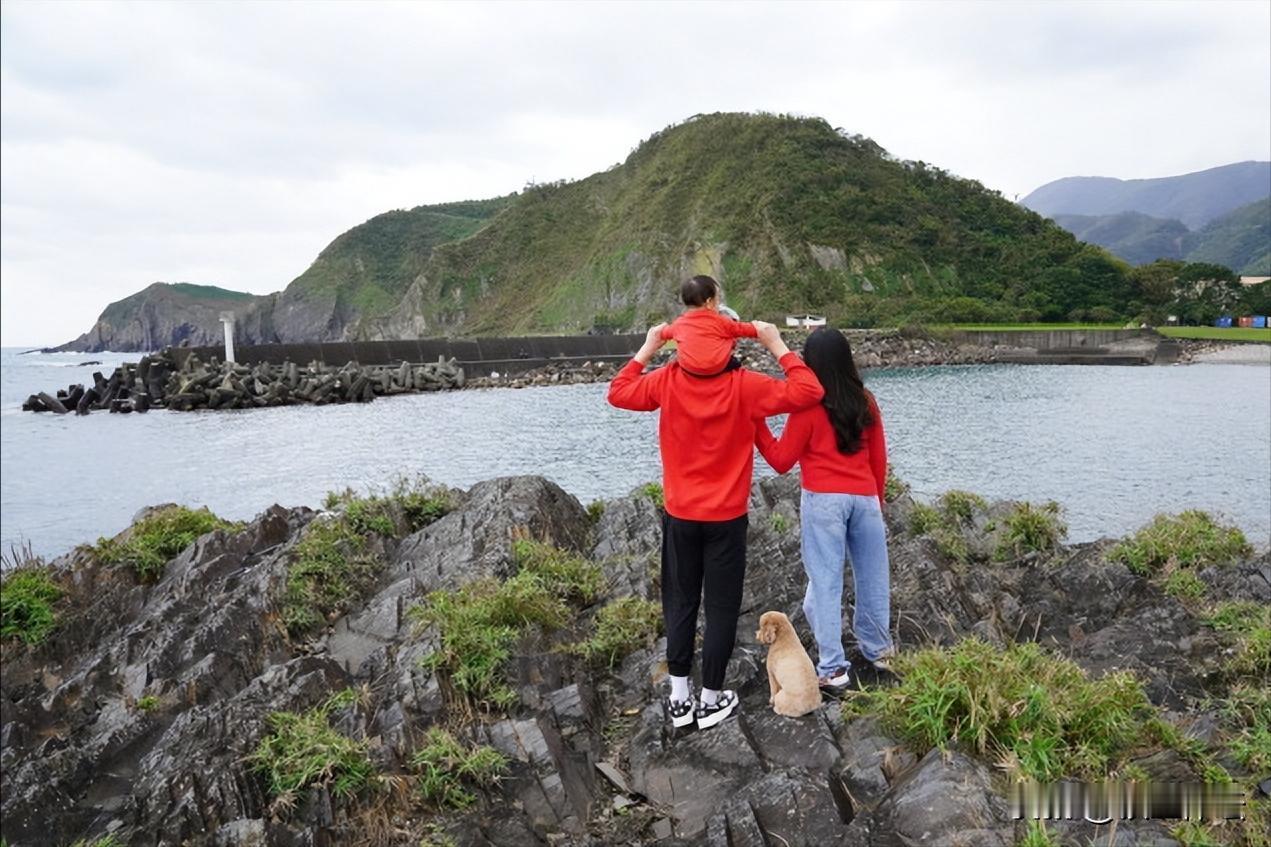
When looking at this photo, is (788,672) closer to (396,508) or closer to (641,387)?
(641,387)

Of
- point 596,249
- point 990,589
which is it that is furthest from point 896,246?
point 990,589

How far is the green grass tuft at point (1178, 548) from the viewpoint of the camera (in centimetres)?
942

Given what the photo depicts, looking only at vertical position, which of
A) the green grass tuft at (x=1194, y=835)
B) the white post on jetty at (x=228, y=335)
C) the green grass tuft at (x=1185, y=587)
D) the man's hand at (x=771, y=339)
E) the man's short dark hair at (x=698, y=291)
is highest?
the white post on jetty at (x=228, y=335)

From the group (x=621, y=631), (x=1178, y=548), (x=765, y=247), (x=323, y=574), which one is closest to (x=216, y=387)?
(x=323, y=574)

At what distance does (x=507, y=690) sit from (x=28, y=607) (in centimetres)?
663

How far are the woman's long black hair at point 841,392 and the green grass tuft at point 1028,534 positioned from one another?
21.6 ft

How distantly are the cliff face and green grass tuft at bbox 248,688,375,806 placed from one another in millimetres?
179313

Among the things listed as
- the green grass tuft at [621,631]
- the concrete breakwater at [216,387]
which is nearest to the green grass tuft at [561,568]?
the green grass tuft at [621,631]

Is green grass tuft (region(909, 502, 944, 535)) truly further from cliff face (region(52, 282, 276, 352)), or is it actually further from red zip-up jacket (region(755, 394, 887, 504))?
cliff face (region(52, 282, 276, 352))

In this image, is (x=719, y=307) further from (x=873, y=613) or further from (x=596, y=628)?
(x=596, y=628)

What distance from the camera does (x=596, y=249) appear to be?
11075cm

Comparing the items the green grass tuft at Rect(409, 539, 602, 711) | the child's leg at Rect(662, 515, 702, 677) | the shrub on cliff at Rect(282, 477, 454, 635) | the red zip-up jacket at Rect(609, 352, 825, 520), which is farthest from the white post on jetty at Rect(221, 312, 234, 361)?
the red zip-up jacket at Rect(609, 352, 825, 520)

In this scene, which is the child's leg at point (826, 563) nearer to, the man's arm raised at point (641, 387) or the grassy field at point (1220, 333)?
the man's arm raised at point (641, 387)

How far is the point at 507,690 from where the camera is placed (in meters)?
5.82
